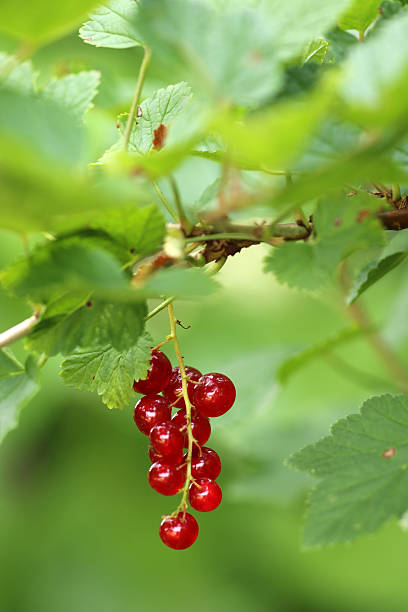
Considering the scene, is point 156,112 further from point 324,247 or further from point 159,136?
point 324,247

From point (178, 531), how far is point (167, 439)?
107 millimetres

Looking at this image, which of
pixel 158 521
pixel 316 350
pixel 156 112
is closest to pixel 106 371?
pixel 156 112

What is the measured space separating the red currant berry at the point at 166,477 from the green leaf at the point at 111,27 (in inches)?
17.8

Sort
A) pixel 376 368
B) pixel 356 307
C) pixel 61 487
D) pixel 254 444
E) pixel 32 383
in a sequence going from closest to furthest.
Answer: pixel 32 383 < pixel 356 307 < pixel 254 444 < pixel 376 368 < pixel 61 487

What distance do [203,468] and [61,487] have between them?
2586mm

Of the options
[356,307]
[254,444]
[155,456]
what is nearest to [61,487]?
[254,444]

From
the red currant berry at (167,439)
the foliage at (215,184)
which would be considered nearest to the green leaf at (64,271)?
the foliage at (215,184)

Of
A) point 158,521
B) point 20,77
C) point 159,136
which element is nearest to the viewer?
point 20,77

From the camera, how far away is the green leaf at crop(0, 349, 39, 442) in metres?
0.72

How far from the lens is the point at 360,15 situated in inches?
30.1

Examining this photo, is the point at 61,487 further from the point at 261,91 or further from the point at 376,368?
the point at 261,91

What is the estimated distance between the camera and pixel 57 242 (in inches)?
22.3

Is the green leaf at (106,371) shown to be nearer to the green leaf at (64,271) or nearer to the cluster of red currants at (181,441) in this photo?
the cluster of red currants at (181,441)

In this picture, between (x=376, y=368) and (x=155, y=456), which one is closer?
(x=155, y=456)
